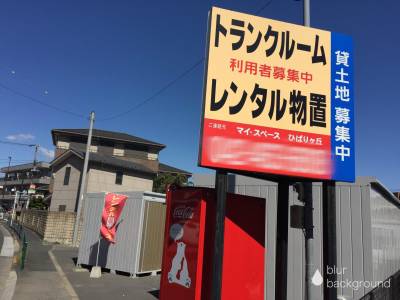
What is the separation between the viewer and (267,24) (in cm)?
514

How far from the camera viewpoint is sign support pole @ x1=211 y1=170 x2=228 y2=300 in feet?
14.3

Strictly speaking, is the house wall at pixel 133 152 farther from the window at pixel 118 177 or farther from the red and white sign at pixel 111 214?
the red and white sign at pixel 111 214

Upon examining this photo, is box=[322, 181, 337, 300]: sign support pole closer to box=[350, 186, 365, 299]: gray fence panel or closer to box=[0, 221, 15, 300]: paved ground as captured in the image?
box=[350, 186, 365, 299]: gray fence panel

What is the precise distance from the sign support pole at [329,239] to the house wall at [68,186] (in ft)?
103

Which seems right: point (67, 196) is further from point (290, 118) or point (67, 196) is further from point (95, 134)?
point (290, 118)

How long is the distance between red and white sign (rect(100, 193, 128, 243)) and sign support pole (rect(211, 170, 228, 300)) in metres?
9.38

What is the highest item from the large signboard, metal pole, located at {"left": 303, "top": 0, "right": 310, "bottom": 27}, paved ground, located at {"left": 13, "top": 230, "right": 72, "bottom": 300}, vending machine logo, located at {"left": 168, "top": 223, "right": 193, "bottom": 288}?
metal pole, located at {"left": 303, "top": 0, "right": 310, "bottom": 27}

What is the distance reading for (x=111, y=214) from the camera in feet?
43.6

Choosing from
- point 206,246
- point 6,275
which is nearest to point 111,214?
point 6,275

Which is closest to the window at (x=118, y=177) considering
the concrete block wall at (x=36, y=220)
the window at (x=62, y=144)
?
the concrete block wall at (x=36, y=220)

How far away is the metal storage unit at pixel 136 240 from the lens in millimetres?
13633

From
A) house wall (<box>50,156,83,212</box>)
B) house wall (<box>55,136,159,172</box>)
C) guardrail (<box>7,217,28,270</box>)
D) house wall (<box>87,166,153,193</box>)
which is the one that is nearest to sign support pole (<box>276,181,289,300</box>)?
guardrail (<box>7,217,28,270</box>)

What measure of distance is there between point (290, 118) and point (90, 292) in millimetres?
8469

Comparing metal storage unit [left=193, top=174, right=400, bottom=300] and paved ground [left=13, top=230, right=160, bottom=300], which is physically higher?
metal storage unit [left=193, top=174, right=400, bottom=300]
